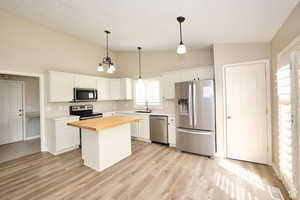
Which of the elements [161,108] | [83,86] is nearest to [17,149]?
[83,86]

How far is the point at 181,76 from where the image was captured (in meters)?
3.77

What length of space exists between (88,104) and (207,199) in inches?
161

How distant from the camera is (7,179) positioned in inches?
93.6

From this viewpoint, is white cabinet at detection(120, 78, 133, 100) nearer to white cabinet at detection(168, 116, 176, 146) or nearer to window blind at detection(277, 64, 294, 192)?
Result: white cabinet at detection(168, 116, 176, 146)

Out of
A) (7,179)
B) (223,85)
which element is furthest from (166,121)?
(7,179)

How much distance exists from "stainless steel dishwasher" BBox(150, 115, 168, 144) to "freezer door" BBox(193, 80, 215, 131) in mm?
984

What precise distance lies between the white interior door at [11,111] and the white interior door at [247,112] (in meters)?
6.31

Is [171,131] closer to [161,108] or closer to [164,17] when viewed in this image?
[161,108]

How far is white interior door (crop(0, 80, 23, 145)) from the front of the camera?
4239 mm

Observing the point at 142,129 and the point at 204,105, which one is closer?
the point at 204,105

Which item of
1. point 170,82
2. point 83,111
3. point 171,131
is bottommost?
point 171,131

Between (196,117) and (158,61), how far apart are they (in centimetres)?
236

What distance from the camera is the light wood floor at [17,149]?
3.31 m

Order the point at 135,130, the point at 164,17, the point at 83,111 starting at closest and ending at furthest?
1. the point at 164,17
2. the point at 83,111
3. the point at 135,130
